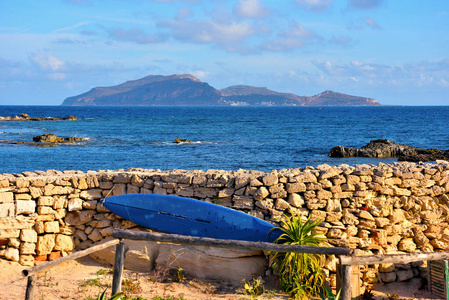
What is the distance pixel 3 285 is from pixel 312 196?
527 centimetres

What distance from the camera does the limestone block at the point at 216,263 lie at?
7.46m

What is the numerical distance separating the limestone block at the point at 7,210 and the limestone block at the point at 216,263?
108 inches

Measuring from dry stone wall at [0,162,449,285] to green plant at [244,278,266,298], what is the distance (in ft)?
4.05

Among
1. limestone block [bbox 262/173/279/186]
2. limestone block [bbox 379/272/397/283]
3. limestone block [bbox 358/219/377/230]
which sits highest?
limestone block [bbox 262/173/279/186]

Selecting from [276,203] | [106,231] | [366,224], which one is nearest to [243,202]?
[276,203]

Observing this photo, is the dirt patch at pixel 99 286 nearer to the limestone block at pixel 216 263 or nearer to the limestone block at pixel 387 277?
the limestone block at pixel 216 263

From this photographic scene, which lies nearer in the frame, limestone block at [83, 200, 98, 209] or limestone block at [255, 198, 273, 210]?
limestone block at [255, 198, 273, 210]

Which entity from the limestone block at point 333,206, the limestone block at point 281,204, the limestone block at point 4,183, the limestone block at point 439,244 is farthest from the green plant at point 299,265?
the limestone block at point 4,183

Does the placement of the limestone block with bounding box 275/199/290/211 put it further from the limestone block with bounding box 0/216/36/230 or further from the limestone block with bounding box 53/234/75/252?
the limestone block with bounding box 0/216/36/230

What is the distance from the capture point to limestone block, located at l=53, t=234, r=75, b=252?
8.22 metres

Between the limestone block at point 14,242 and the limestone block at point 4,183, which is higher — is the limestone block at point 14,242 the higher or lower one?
the lower one

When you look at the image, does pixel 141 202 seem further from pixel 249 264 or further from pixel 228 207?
pixel 249 264

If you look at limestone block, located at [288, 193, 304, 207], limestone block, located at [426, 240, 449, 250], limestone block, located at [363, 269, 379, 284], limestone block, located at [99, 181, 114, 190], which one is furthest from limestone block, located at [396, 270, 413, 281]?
limestone block, located at [99, 181, 114, 190]

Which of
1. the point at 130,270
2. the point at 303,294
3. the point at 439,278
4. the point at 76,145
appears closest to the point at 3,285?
the point at 130,270
